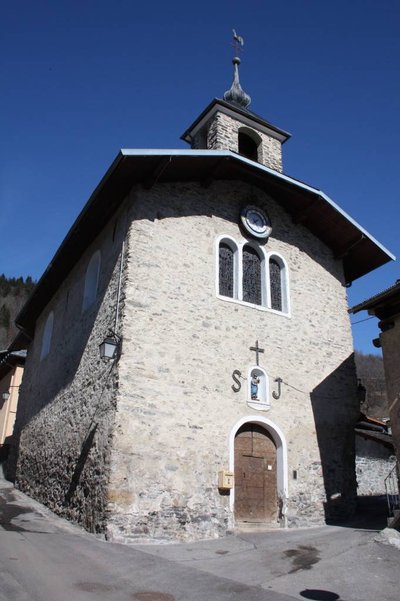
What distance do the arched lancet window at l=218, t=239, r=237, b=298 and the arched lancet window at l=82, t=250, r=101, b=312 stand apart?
323cm

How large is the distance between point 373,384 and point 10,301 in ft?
125

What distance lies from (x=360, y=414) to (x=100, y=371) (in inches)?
264

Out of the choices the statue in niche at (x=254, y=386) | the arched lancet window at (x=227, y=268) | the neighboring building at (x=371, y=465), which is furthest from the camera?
the neighboring building at (x=371, y=465)

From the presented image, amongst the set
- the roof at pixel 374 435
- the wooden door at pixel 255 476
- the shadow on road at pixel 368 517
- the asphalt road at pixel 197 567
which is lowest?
the asphalt road at pixel 197 567

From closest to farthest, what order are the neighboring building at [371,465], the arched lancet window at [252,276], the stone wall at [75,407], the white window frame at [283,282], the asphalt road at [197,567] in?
the asphalt road at [197,567] < the stone wall at [75,407] < the arched lancet window at [252,276] < the white window frame at [283,282] < the neighboring building at [371,465]

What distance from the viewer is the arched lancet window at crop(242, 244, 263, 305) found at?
12406 millimetres

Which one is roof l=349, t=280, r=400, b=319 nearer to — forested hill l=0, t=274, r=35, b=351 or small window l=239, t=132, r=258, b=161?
small window l=239, t=132, r=258, b=161

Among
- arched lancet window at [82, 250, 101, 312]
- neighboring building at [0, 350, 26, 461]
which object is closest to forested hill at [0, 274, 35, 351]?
neighboring building at [0, 350, 26, 461]

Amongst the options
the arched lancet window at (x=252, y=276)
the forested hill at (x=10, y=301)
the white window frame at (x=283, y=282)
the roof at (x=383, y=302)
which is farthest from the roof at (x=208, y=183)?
the forested hill at (x=10, y=301)

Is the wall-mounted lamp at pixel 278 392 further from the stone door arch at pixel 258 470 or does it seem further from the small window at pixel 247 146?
the small window at pixel 247 146

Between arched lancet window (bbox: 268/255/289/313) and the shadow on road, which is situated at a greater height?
arched lancet window (bbox: 268/255/289/313)

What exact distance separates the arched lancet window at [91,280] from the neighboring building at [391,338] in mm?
6664

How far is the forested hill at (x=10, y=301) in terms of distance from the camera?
160 feet

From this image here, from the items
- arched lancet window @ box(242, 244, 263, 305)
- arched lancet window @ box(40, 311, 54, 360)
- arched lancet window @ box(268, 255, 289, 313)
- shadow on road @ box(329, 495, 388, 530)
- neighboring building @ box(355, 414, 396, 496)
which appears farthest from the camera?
neighboring building @ box(355, 414, 396, 496)
